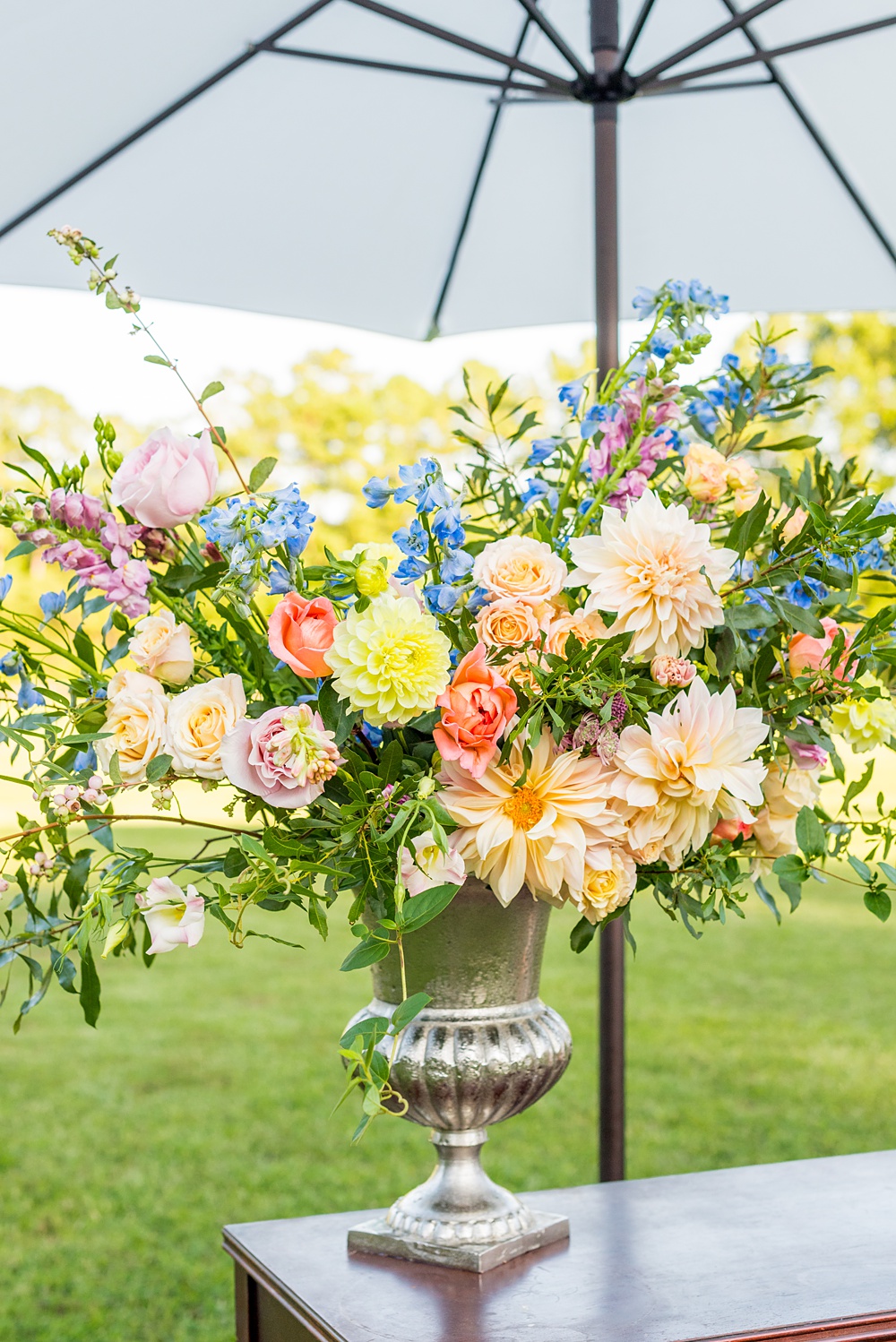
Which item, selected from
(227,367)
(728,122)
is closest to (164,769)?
(728,122)

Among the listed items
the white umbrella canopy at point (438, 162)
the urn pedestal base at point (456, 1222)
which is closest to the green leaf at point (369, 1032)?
the urn pedestal base at point (456, 1222)

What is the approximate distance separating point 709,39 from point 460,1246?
4.11 feet

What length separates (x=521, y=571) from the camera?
958 mm

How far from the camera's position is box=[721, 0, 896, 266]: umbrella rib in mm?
1749

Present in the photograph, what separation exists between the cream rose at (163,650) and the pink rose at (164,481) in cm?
8

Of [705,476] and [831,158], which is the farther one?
[831,158]

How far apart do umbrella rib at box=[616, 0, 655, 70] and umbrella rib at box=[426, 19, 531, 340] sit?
8.9 inches

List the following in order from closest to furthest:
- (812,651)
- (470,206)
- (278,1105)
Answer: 1. (812,651)
2. (470,206)
3. (278,1105)

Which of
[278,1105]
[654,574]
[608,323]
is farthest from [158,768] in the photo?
[278,1105]

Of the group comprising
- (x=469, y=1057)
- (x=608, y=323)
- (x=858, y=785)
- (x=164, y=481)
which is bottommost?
(x=469, y=1057)

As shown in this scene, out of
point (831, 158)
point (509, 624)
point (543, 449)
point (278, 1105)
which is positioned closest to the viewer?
point (509, 624)

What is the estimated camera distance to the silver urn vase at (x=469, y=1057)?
Result: 1.06 m

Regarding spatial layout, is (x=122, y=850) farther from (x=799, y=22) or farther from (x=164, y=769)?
(x=799, y=22)

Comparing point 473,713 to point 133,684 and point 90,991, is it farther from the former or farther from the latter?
point 90,991
